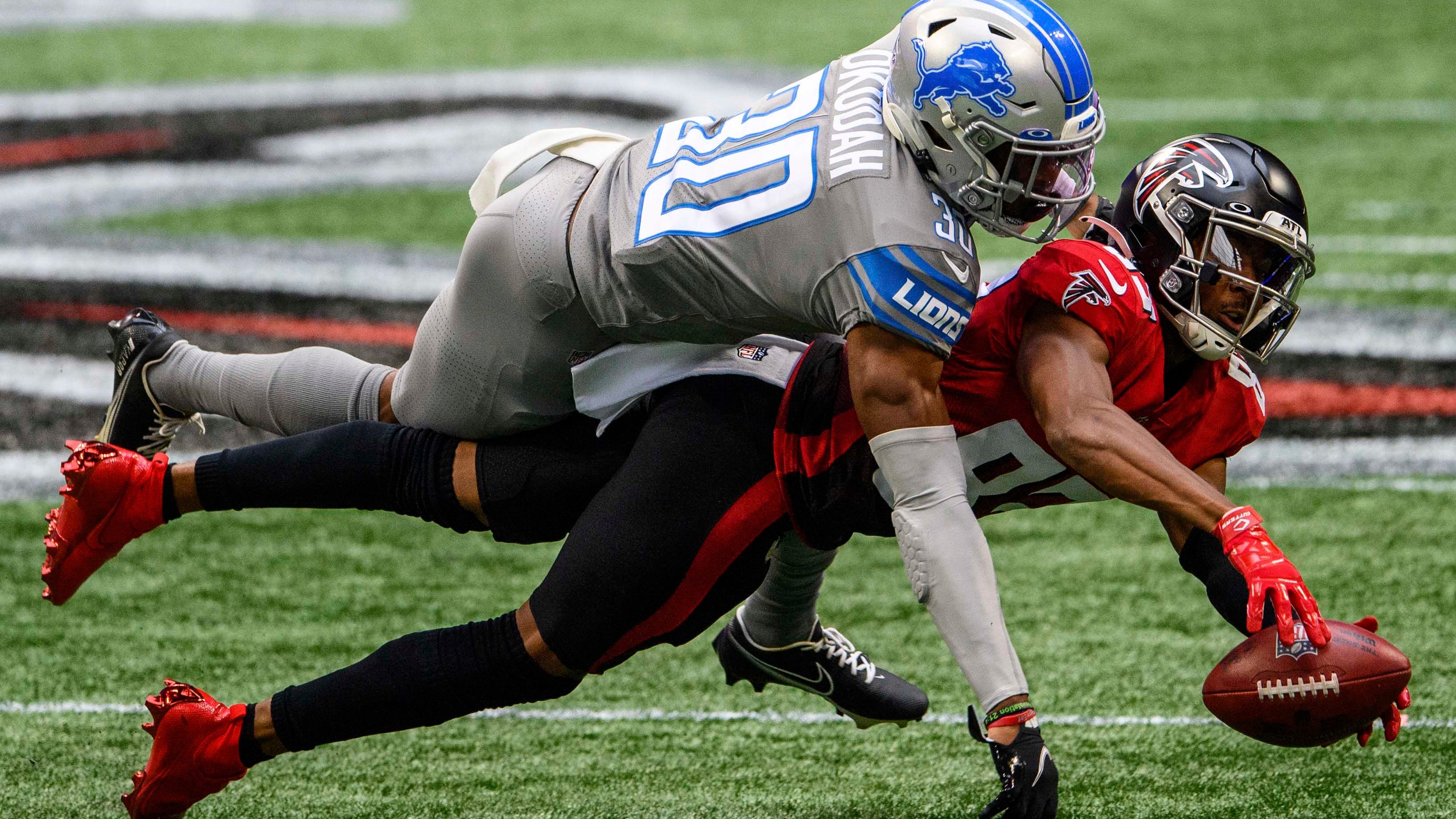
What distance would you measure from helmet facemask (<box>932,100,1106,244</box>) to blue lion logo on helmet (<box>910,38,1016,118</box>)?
3cm

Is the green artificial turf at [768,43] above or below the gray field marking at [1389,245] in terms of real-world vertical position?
above

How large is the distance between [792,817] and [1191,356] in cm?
111

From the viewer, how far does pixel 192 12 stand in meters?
11.3

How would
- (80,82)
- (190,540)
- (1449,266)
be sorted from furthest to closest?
(80,82), (1449,266), (190,540)

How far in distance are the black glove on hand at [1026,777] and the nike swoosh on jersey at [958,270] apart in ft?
2.31

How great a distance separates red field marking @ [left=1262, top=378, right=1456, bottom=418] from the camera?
5.45m

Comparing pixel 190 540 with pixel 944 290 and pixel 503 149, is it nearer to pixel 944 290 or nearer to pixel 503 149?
pixel 503 149

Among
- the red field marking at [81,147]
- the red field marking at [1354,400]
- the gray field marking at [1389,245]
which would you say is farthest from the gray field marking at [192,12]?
the red field marking at [1354,400]

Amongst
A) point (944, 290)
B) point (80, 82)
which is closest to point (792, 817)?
point (944, 290)

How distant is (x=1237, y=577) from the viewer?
286cm

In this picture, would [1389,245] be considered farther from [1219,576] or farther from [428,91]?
[428,91]

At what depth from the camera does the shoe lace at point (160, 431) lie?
3588 millimetres

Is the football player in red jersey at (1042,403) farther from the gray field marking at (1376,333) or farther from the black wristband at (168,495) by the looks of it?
the gray field marking at (1376,333)

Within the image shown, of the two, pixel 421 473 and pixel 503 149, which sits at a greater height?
pixel 503 149
